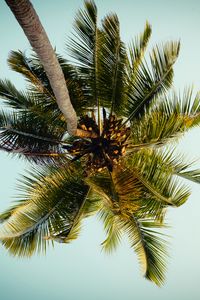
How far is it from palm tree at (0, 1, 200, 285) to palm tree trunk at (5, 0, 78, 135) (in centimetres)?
224

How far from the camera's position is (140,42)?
332 inches

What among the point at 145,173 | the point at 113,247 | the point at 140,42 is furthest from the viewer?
the point at 113,247

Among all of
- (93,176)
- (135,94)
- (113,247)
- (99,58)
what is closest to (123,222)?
(93,176)

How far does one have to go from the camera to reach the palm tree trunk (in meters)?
3.72

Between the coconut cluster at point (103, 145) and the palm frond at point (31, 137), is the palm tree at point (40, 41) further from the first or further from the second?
the palm frond at point (31, 137)

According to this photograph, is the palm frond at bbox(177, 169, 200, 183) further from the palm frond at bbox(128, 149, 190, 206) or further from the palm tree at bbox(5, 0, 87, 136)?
the palm tree at bbox(5, 0, 87, 136)

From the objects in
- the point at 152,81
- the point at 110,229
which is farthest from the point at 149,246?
the point at 152,81

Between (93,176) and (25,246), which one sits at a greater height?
(93,176)

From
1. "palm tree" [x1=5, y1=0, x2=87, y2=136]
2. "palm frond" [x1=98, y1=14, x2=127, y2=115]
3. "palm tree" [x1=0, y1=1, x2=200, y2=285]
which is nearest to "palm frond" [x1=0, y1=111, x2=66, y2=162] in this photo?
"palm tree" [x1=0, y1=1, x2=200, y2=285]

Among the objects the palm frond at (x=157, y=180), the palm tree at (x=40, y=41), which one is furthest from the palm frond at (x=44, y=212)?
the palm tree at (x=40, y=41)

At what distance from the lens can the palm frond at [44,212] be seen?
774cm

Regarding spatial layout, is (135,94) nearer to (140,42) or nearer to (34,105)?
(140,42)

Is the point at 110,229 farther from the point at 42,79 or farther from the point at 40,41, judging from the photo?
the point at 40,41

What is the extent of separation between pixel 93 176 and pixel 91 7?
10.8 ft
